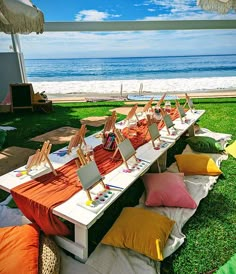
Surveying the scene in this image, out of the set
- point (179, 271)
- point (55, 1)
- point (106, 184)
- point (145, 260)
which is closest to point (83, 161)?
point (106, 184)

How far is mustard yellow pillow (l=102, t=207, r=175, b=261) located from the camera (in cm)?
223

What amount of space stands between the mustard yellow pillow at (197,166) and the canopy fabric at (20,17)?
3.52 meters

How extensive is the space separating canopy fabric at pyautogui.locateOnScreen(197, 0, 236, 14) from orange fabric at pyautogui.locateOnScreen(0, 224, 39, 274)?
13.3 feet

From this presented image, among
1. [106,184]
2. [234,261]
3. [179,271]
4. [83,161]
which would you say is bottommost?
[179,271]

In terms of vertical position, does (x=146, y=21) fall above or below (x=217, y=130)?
above

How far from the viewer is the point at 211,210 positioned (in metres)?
2.94

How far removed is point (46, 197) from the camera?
2.17 meters

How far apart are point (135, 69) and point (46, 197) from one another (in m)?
36.8

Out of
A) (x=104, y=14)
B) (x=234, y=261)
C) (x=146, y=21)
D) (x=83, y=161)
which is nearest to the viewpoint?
(x=234, y=261)

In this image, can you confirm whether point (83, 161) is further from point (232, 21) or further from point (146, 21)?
point (232, 21)

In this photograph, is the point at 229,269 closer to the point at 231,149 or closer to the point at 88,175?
the point at 88,175

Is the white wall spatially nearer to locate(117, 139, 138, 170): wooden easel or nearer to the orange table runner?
the orange table runner

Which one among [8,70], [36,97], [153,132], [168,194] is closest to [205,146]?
[153,132]

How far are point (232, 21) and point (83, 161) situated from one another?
981 cm
